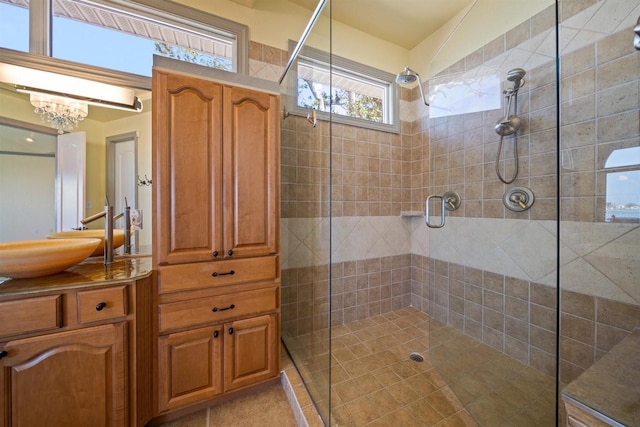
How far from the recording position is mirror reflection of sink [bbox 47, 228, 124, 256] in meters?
1.32

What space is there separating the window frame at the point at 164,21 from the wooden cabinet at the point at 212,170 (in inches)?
26.4

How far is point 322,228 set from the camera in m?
1.66

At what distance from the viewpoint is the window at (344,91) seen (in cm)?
166

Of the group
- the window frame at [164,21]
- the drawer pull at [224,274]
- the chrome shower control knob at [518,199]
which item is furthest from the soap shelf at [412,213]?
the window frame at [164,21]

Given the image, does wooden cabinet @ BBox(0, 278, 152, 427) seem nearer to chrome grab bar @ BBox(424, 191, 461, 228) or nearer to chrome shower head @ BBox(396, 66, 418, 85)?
chrome grab bar @ BBox(424, 191, 461, 228)

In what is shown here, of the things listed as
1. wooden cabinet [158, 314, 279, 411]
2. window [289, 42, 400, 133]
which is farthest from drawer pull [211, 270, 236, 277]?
window [289, 42, 400, 133]

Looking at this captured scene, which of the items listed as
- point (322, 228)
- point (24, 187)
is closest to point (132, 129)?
point (24, 187)

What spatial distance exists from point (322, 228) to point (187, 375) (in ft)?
3.77

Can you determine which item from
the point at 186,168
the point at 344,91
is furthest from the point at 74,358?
the point at 344,91

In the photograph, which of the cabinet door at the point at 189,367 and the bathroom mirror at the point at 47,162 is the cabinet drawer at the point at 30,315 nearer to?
the cabinet door at the point at 189,367

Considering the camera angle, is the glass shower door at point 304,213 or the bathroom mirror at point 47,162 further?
the glass shower door at point 304,213

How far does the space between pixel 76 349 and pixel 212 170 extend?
100cm

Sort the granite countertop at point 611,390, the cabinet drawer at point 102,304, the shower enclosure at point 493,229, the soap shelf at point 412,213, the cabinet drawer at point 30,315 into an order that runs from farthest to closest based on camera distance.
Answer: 1. the soap shelf at point 412,213
2. the shower enclosure at point 493,229
3. the cabinet drawer at point 102,304
4. the cabinet drawer at point 30,315
5. the granite countertop at point 611,390

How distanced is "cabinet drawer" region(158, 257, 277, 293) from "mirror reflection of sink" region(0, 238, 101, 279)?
0.35 meters
